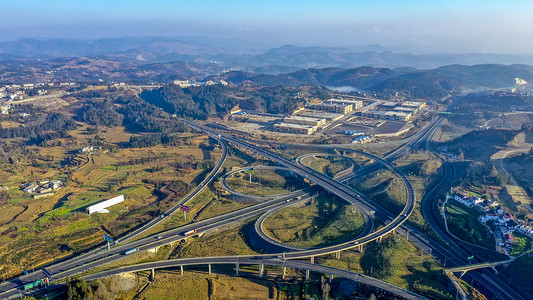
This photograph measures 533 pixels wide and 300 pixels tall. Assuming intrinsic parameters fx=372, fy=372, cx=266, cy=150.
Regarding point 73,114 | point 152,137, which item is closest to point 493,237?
point 152,137

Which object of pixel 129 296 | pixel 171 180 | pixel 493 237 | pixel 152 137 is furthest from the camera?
pixel 152 137

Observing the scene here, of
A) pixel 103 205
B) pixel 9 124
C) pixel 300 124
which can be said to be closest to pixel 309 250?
pixel 103 205

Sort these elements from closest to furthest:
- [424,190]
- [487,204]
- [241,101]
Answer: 1. [487,204]
2. [424,190]
3. [241,101]

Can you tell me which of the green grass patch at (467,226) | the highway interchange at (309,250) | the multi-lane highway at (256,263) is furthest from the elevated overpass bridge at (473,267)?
the multi-lane highway at (256,263)

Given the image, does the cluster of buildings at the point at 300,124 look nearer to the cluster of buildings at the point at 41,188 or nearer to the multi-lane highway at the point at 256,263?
the cluster of buildings at the point at 41,188

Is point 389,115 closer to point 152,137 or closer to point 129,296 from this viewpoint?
point 152,137

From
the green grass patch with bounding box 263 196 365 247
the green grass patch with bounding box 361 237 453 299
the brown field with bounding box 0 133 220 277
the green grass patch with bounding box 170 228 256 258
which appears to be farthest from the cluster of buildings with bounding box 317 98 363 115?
the green grass patch with bounding box 170 228 256 258

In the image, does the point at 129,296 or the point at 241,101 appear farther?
the point at 241,101
